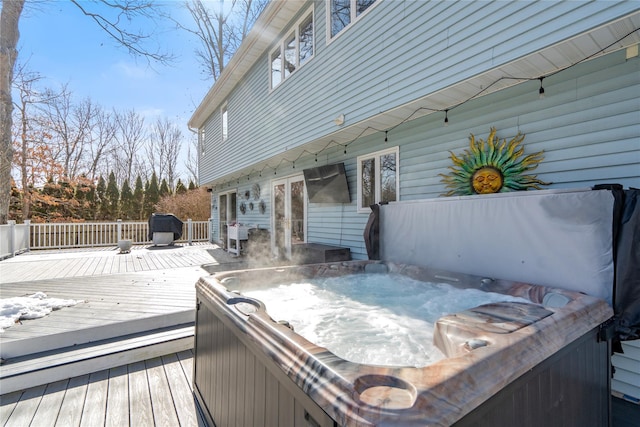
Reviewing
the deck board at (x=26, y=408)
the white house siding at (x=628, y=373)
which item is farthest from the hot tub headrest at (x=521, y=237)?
the deck board at (x=26, y=408)

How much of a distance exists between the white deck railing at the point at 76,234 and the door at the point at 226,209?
127 cm

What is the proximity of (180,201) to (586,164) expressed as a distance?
13.1 metres

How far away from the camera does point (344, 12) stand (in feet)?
12.6

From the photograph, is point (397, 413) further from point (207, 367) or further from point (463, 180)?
point (463, 180)

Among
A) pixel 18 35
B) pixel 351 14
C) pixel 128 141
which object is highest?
pixel 18 35

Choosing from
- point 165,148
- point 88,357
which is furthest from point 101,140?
point 88,357

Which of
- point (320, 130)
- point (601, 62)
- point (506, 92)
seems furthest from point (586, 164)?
point (320, 130)

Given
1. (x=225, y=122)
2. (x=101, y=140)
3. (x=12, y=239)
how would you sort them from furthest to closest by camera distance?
(x=101, y=140) < (x=225, y=122) < (x=12, y=239)

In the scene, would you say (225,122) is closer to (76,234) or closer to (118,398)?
(76,234)

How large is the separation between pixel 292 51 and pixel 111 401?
17.0 feet

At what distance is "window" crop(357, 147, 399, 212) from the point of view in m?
3.92

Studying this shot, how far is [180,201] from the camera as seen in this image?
1258cm

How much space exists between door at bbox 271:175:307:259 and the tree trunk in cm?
710

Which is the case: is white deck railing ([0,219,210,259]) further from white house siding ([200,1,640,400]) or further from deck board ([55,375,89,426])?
white house siding ([200,1,640,400])
